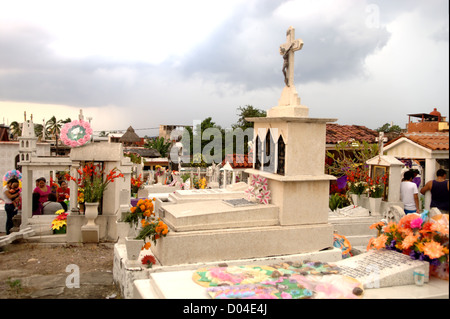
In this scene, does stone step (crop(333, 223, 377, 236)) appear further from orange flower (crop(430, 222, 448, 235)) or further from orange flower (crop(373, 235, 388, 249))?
orange flower (crop(430, 222, 448, 235))

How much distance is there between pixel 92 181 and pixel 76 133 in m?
1.29

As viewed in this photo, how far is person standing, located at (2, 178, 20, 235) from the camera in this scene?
10758 mm

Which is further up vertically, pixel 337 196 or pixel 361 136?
pixel 361 136

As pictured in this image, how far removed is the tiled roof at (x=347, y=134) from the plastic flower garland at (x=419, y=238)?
1191 cm

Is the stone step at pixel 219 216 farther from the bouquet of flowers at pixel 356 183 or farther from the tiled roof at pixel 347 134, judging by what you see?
the tiled roof at pixel 347 134

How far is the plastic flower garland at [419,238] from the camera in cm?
558

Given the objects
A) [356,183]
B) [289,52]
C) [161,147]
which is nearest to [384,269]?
[289,52]

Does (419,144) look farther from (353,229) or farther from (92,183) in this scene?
(92,183)

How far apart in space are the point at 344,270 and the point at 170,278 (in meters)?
2.64

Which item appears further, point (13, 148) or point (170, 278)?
point (13, 148)

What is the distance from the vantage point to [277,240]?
724 centimetres
